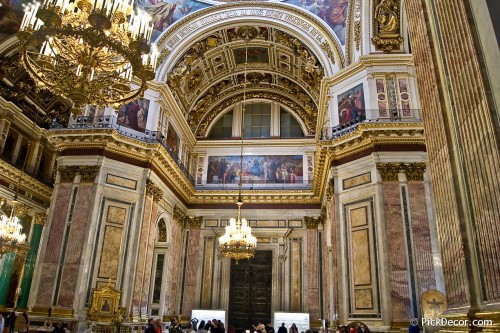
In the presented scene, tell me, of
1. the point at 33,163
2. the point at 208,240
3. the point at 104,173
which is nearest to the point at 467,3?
the point at 104,173

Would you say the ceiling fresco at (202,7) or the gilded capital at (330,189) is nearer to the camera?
the gilded capital at (330,189)

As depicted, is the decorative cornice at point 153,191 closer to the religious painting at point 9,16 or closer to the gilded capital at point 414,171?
the religious painting at point 9,16

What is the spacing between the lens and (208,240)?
1628cm

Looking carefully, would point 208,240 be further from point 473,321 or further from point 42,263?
point 473,321

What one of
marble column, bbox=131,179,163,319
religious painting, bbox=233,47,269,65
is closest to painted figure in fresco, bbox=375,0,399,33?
religious painting, bbox=233,47,269,65

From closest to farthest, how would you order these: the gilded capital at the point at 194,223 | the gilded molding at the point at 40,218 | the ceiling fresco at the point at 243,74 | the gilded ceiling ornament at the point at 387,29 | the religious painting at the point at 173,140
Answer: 1. the gilded ceiling ornament at the point at 387,29
2. the religious painting at the point at 173,140
3. the ceiling fresco at the point at 243,74
4. the gilded molding at the point at 40,218
5. the gilded capital at the point at 194,223

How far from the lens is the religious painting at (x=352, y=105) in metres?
11.2

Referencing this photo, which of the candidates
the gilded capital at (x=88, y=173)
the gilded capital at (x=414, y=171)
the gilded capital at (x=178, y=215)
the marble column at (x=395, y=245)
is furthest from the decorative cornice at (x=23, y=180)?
the gilded capital at (x=414, y=171)

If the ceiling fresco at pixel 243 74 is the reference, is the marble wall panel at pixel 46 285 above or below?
below

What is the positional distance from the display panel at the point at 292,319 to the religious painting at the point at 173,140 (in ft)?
22.0

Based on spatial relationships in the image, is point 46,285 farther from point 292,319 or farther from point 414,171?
point 414,171

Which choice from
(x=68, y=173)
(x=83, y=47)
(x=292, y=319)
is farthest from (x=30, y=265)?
(x=83, y=47)

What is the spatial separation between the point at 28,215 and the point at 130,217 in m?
6.03

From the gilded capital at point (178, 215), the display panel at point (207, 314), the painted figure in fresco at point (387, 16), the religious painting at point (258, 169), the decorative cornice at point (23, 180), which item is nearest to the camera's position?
the painted figure in fresco at point (387, 16)
